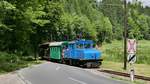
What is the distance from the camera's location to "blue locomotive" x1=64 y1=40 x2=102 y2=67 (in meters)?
45.9

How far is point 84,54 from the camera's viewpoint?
46.2m

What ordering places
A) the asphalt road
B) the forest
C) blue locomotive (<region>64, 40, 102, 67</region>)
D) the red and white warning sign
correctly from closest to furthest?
the asphalt road, the red and white warning sign, the forest, blue locomotive (<region>64, 40, 102, 67</region>)

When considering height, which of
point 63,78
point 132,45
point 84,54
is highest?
point 132,45

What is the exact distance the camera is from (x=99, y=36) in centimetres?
16100

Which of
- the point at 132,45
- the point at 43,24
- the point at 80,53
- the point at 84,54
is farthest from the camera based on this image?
the point at 43,24

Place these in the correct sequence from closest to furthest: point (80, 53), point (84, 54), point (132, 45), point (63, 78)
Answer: point (132, 45) → point (63, 78) → point (84, 54) → point (80, 53)

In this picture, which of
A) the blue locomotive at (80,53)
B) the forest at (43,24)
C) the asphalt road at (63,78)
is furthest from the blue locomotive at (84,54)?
the asphalt road at (63,78)

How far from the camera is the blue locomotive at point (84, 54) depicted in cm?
4594

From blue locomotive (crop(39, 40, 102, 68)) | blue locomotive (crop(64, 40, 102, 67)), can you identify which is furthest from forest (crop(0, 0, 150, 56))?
blue locomotive (crop(64, 40, 102, 67))

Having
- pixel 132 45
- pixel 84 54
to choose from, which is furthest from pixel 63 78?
pixel 84 54

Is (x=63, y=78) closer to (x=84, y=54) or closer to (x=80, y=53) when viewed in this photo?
(x=84, y=54)

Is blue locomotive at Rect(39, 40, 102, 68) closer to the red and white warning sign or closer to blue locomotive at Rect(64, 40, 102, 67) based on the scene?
blue locomotive at Rect(64, 40, 102, 67)

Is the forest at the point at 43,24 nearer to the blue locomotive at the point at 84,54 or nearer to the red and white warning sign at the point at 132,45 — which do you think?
the blue locomotive at the point at 84,54

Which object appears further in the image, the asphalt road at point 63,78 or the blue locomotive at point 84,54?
the blue locomotive at point 84,54
